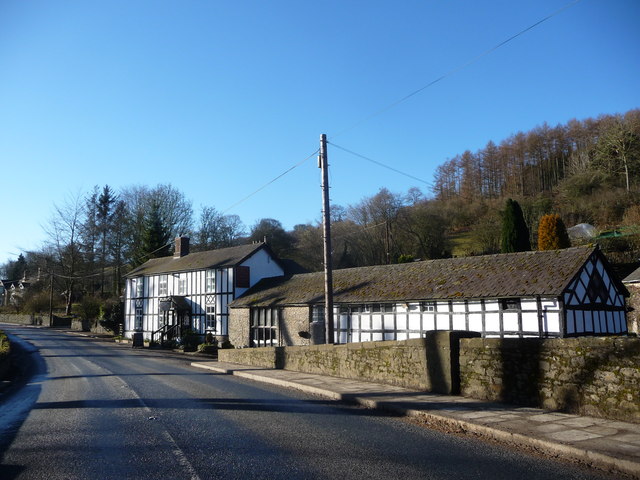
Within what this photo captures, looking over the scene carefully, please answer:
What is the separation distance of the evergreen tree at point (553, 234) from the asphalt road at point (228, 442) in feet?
87.9

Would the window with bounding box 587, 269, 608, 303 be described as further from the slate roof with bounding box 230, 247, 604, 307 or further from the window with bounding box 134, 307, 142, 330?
the window with bounding box 134, 307, 142, 330

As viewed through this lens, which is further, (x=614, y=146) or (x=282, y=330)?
(x=614, y=146)

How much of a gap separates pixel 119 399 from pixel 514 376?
8578 mm

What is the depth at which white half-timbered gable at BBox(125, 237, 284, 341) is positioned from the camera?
3419 cm

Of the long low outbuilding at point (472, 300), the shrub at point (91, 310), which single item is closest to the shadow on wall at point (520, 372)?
the long low outbuilding at point (472, 300)

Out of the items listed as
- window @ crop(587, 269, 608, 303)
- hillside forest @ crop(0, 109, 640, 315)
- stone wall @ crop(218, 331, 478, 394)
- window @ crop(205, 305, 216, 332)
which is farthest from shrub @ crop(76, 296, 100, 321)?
window @ crop(587, 269, 608, 303)

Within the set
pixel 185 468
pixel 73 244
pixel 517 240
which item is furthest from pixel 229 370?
pixel 73 244

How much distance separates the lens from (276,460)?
611 centimetres

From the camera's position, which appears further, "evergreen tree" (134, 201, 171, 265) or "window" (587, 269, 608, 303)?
"evergreen tree" (134, 201, 171, 265)

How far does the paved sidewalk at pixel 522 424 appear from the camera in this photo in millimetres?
5980

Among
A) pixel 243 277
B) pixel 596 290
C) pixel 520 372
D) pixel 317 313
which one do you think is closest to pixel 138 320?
pixel 243 277

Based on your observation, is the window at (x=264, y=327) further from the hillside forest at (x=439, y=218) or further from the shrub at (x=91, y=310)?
the shrub at (x=91, y=310)

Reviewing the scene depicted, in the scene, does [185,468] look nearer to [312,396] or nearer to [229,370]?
[312,396]

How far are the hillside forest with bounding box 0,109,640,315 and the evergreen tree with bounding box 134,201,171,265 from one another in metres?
0.12
